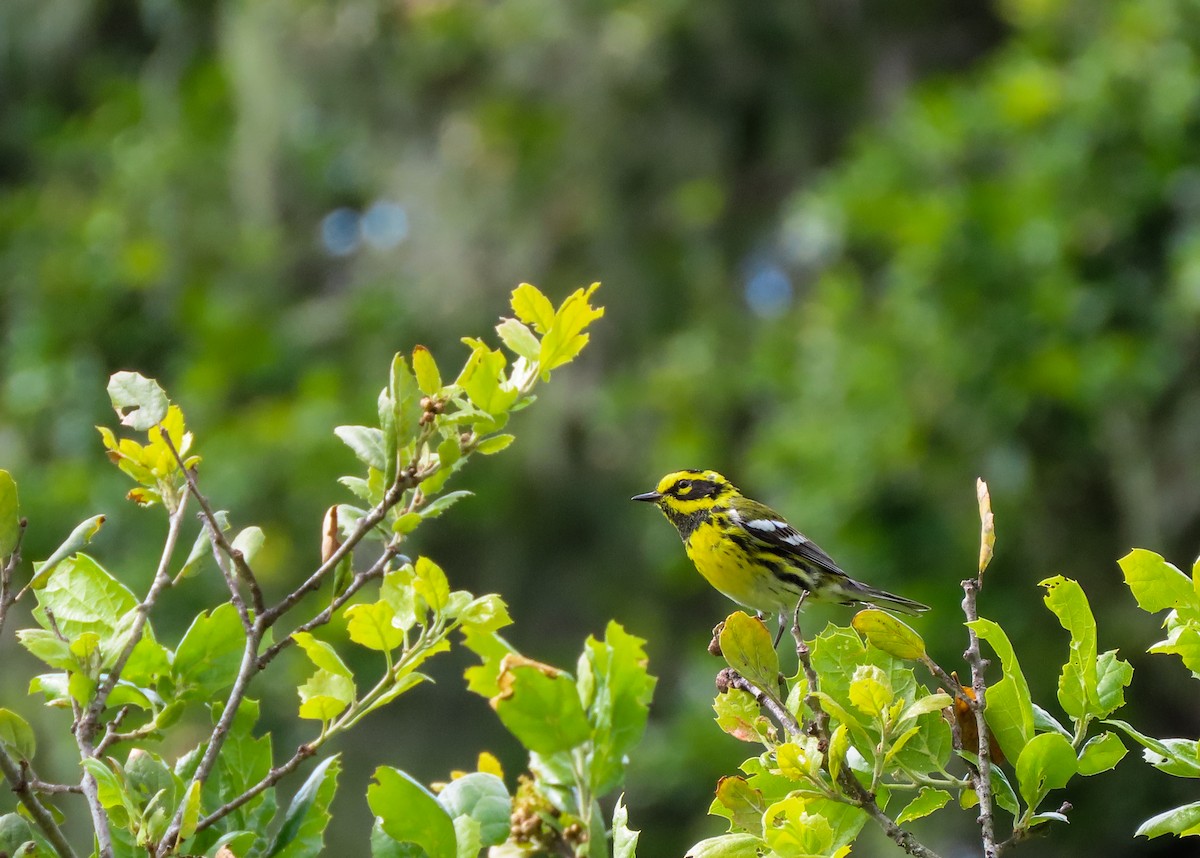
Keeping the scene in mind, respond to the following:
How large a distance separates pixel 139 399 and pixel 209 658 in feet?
0.99

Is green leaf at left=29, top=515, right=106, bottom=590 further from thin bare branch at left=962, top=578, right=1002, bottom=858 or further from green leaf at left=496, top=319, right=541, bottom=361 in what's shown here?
thin bare branch at left=962, top=578, right=1002, bottom=858

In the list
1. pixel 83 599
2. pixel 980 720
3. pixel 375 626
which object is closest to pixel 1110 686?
pixel 980 720

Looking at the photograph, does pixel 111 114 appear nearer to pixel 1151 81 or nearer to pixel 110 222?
pixel 110 222

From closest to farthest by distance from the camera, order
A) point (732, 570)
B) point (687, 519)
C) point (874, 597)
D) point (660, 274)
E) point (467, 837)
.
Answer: point (467, 837) → point (732, 570) → point (874, 597) → point (687, 519) → point (660, 274)

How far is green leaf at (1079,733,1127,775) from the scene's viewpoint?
1524 mm

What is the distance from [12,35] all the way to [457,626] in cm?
1146

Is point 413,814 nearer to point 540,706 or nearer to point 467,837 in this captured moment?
point 467,837

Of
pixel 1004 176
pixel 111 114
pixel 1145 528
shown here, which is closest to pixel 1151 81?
pixel 1004 176

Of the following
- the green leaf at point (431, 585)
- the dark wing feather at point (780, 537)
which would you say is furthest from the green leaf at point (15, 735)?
the dark wing feather at point (780, 537)

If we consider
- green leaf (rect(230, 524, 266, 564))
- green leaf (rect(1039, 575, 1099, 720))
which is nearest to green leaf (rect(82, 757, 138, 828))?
green leaf (rect(230, 524, 266, 564))

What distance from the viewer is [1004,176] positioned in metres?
6.49

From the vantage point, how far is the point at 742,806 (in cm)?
152

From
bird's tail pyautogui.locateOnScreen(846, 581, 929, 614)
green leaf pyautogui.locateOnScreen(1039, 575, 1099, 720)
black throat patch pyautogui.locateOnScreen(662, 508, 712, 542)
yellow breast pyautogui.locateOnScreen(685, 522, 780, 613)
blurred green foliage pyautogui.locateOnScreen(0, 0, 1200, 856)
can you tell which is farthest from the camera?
blurred green foliage pyautogui.locateOnScreen(0, 0, 1200, 856)

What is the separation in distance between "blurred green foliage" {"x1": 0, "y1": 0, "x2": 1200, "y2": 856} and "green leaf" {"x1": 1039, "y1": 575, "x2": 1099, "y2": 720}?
3946 mm
